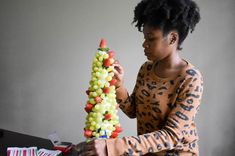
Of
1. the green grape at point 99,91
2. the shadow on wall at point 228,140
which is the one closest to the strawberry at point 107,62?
the green grape at point 99,91

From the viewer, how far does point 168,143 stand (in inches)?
41.1

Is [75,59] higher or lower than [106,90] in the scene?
higher

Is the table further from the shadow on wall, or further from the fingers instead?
the shadow on wall

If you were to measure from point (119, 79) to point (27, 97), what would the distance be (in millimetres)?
1561

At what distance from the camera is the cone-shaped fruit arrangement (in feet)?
3.48

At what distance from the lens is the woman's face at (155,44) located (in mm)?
1134

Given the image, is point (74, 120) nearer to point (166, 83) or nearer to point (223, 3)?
point (166, 83)

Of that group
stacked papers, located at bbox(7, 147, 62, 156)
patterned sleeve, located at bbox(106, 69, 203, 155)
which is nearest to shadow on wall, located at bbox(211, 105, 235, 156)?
patterned sleeve, located at bbox(106, 69, 203, 155)

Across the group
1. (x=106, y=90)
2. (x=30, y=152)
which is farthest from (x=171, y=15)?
(x=30, y=152)

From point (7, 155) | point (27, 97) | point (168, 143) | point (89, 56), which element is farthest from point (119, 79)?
point (27, 97)

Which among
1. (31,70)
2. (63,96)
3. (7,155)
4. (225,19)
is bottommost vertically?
(7,155)

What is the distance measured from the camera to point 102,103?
1.07 meters

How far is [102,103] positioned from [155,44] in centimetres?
35

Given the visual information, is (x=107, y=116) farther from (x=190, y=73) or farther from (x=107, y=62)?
(x=190, y=73)
